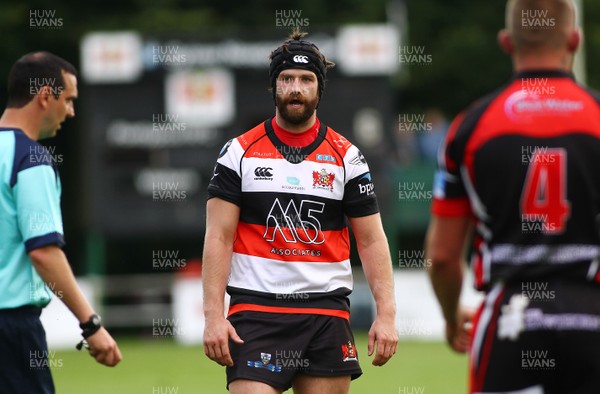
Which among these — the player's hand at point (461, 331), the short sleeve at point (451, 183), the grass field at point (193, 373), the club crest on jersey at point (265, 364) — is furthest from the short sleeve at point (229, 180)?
the grass field at point (193, 373)

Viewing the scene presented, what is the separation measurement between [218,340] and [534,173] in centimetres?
212

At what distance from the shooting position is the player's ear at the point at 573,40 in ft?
15.5

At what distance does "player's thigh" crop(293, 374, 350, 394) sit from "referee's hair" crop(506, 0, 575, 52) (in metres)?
2.23

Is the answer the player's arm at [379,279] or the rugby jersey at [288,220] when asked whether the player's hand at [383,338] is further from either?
the rugby jersey at [288,220]

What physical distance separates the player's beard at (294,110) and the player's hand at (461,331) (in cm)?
166

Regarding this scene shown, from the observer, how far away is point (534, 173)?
4598mm

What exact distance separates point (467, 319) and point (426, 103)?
27.2m

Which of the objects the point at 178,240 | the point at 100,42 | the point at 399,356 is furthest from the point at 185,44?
the point at 178,240

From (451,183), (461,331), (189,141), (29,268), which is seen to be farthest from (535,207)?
(189,141)

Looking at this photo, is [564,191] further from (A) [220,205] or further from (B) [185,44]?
(B) [185,44]

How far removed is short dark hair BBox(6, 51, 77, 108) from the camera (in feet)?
20.8

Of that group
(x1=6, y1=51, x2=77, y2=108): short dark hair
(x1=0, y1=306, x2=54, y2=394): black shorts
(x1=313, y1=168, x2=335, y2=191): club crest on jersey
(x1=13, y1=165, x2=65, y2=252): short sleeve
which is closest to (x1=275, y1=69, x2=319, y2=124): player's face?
(x1=313, y1=168, x2=335, y2=191): club crest on jersey

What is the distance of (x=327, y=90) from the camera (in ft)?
61.2

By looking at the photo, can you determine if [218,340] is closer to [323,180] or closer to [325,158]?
[323,180]
